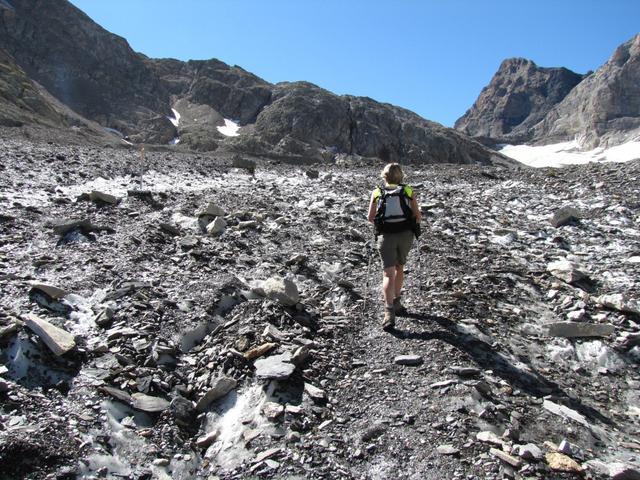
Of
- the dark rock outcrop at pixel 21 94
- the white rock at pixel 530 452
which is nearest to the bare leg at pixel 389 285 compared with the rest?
the white rock at pixel 530 452

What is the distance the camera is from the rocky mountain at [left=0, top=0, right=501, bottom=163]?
292ft

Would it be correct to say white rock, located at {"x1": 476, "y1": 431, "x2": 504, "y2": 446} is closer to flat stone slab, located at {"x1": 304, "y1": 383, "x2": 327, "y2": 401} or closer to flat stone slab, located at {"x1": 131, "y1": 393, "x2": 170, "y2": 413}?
flat stone slab, located at {"x1": 304, "y1": 383, "x2": 327, "y2": 401}

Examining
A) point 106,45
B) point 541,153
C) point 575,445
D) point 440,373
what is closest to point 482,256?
point 440,373

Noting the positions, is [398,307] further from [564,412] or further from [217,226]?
[217,226]

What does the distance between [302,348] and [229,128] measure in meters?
96.1

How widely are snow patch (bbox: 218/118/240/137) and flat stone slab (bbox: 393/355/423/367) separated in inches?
3559

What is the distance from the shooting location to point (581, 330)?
21.4 feet

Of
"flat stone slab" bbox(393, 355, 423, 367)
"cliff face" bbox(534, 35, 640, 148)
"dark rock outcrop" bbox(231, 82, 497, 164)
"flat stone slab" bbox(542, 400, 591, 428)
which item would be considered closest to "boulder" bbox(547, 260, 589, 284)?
"flat stone slab" bbox(542, 400, 591, 428)

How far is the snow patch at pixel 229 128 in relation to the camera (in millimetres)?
93319

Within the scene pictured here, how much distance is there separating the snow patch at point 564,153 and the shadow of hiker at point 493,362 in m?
158

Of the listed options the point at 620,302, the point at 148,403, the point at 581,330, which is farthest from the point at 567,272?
the point at 148,403

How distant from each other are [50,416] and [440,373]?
3.94 meters

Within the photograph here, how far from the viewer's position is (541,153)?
17300 cm

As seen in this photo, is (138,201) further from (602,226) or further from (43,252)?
(602,226)
